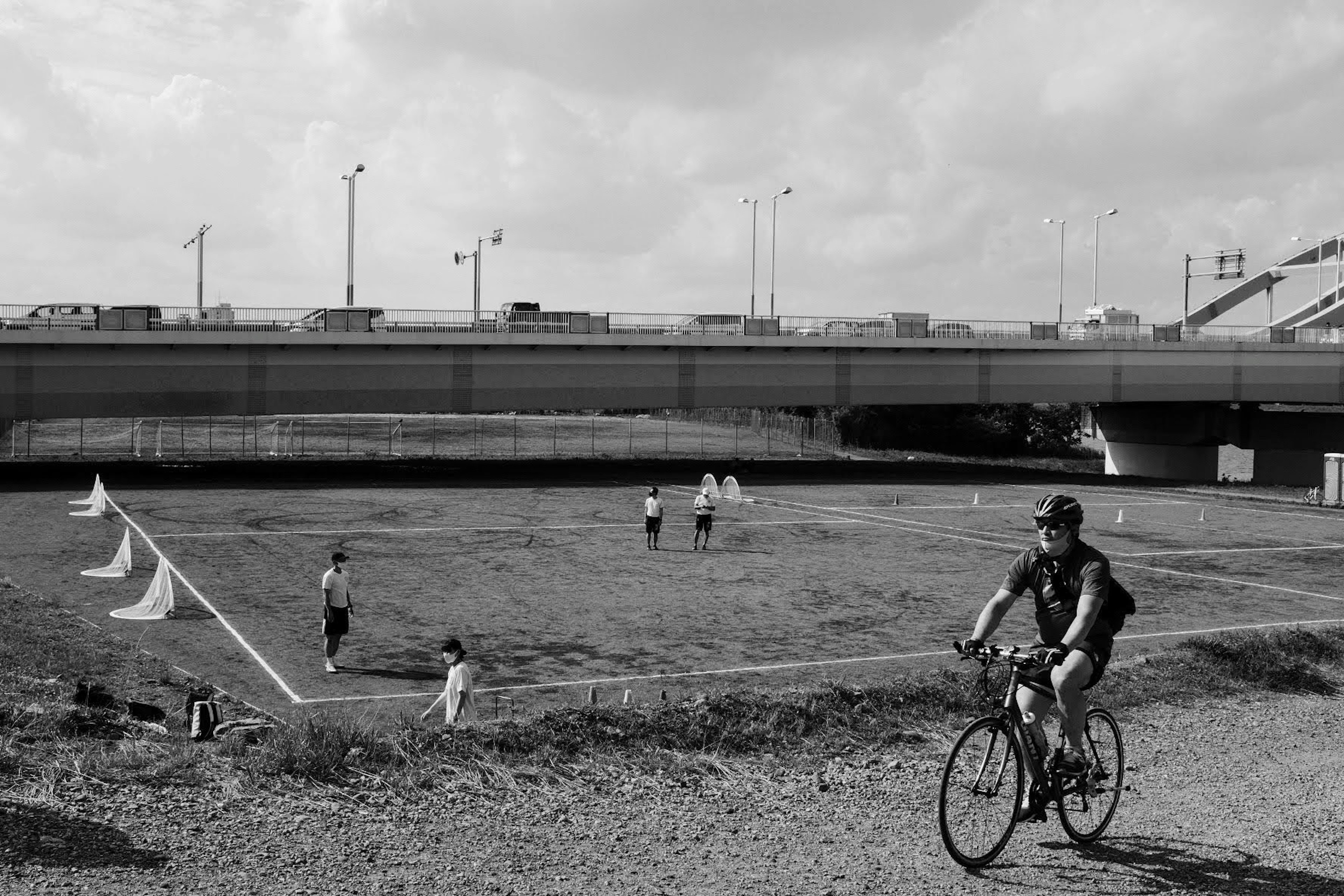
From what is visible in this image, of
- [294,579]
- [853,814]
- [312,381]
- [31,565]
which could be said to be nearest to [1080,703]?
[853,814]

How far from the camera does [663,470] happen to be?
5806 cm

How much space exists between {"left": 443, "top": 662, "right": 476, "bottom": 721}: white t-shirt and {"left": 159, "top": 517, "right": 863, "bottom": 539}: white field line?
69.3ft

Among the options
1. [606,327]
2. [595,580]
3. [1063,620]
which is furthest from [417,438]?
[1063,620]

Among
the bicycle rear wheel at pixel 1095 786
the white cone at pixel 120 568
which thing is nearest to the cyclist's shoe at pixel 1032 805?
the bicycle rear wheel at pixel 1095 786

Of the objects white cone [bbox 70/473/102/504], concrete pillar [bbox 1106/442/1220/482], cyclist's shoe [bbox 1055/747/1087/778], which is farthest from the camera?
concrete pillar [bbox 1106/442/1220/482]

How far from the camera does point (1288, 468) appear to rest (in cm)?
6675

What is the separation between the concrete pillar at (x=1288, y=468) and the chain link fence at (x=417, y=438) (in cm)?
2405

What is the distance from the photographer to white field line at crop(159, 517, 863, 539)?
32.9 metres

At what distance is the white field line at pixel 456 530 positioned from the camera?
3288 cm

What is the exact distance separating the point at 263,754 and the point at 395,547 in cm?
2337

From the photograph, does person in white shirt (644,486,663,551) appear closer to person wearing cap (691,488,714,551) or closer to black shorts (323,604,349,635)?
person wearing cap (691,488,714,551)

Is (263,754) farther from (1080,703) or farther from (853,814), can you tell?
(1080,703)

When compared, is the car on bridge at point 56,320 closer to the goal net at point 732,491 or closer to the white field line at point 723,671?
the goal net at point 732,491


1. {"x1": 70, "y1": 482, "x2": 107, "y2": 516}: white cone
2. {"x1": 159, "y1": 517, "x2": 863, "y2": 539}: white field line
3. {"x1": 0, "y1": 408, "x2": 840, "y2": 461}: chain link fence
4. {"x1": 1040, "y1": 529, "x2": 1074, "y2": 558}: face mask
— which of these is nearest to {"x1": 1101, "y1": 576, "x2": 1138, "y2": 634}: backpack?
{"x1": 1040, "y1": 529, "x2": 1074, "y2": 558}: face mask
